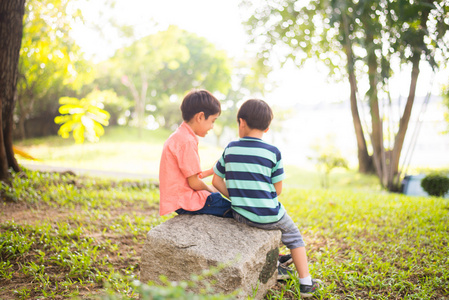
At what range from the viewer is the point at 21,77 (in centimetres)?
1477

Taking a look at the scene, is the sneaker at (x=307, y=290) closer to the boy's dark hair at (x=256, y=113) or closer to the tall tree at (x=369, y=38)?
the boy's dark hair at (x=256, y=113)

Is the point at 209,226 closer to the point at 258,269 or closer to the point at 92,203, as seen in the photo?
the point at 258,269

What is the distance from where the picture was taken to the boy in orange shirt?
2471 mm

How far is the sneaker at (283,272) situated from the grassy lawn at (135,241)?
7 centimetres

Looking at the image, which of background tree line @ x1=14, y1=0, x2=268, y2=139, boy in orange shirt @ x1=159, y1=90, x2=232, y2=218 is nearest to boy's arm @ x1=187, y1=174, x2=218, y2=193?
boy in orange shirt @ x1=159, y1=90, x2=232, y2=218

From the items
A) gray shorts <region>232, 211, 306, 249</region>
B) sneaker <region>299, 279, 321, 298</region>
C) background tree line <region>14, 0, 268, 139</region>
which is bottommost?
sneaker <region>299, 279, 321, 298</region>

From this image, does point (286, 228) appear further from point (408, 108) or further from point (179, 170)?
point (408, 108)

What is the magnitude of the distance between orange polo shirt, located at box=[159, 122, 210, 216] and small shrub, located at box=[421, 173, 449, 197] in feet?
24.2

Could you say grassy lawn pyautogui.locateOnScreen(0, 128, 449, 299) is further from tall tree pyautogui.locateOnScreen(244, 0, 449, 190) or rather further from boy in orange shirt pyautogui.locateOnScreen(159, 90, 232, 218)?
tall tree pyautogui.locateOnScreen(244, 0, 449, 190)

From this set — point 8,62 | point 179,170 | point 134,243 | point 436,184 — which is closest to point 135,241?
point 134,243

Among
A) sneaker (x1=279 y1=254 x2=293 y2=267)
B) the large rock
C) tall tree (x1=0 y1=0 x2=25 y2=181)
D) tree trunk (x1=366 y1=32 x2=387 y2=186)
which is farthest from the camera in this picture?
tree trunk (x1=366 y1=32 x2=387 y2=186)

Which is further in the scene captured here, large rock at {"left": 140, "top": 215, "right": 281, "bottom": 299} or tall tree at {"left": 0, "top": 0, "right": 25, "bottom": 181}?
tall tree at {"left": 0, "top": 0, "right": 25, "bottom": 181}

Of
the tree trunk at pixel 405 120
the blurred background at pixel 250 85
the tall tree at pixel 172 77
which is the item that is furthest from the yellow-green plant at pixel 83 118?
the tall tree at pixel 172 77

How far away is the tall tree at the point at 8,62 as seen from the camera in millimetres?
4715
